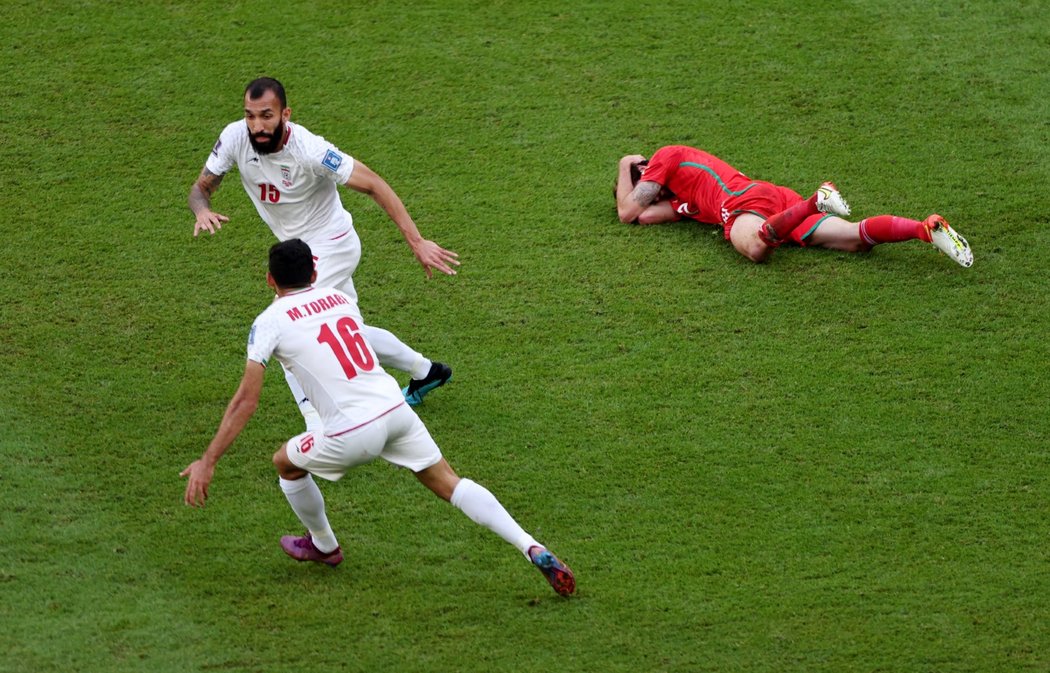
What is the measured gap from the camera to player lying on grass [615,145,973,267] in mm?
7711

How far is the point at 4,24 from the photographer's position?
35.6ft

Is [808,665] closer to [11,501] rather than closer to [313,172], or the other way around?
[313,172]

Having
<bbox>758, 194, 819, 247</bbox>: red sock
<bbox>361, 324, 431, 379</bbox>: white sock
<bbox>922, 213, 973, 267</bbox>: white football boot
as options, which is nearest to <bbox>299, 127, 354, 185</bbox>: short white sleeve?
<bbox>361, 324, 431, 379</bbox>: white sock

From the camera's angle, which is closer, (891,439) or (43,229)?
(891,439)

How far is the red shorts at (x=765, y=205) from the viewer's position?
8.03 m

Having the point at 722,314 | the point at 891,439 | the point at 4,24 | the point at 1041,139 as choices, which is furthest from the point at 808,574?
the point at 4,24

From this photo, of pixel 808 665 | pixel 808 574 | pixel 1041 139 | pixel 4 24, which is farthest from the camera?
pixel 4 24

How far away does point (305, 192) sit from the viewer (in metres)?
6.48

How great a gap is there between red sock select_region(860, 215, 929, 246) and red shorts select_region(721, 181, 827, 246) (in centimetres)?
31

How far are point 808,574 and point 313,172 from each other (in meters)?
2.98

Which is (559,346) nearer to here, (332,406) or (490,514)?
(490,514)

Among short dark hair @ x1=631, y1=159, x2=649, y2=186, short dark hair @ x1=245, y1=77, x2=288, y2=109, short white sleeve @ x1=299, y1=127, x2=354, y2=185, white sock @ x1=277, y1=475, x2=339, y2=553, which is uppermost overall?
short dark hair @ x1=245, y1=77, x2=288, y2=109

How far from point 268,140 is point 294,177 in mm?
237

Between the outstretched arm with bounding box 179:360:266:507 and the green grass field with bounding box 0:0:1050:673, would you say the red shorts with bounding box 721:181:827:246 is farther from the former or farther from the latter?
the outstretched arm with bounding box 179:360:266:507
